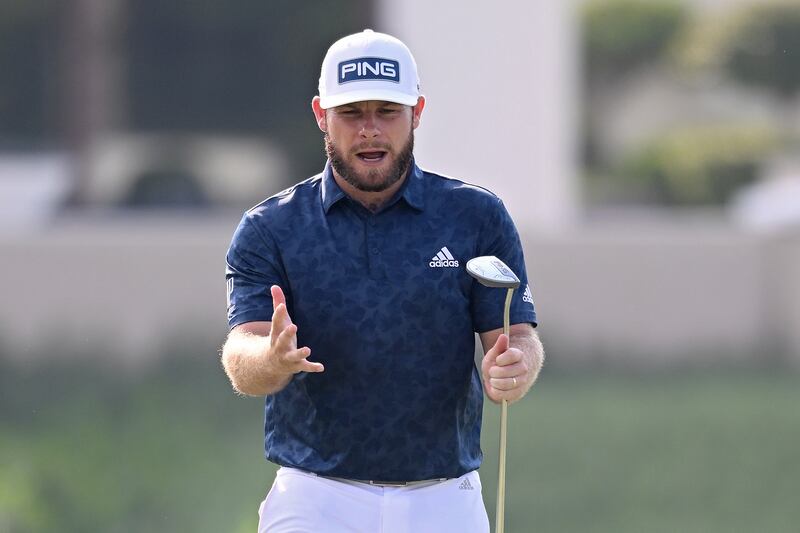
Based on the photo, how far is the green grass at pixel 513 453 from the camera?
10031mm

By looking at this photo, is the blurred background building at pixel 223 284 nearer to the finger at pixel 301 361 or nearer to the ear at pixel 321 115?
the ear at pixel 321 115

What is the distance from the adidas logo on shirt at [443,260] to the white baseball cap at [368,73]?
411mm

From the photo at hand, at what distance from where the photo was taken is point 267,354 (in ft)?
14.8

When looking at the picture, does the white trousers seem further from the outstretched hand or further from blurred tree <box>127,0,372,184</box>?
blurred tree <box>127,0,372,184</box>

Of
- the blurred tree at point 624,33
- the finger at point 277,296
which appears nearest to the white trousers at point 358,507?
the finger at point 277,296

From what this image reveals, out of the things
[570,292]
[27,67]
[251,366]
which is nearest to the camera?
[251,366]

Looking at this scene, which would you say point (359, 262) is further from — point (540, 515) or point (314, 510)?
point (540, 515)

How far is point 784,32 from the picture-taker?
33.2 meters

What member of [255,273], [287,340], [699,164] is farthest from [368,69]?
[699,164]

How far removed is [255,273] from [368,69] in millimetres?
634

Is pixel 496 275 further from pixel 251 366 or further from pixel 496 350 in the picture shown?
pixel 251 366

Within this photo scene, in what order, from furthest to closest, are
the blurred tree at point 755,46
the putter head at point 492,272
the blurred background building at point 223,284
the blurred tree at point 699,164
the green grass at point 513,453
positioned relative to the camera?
the blurred tree at point 755,46 → the blurred tree at point 699,164 → the blurred background building at point 223,284 → the green grass at point 513,453 → the putter head at point 492,272

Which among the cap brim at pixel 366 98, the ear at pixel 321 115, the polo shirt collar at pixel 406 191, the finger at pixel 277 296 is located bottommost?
the finger at pixel 277 296

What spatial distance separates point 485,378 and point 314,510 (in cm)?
61
